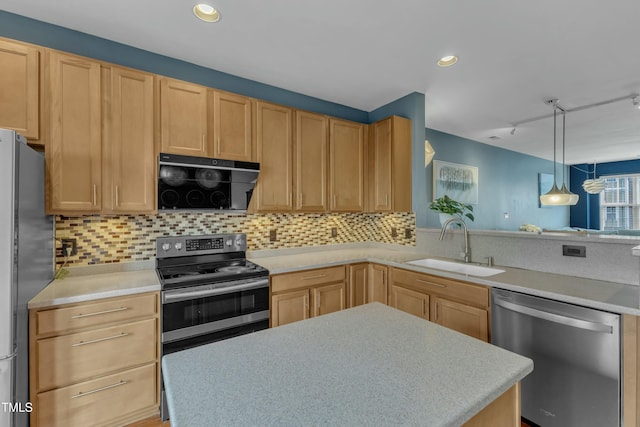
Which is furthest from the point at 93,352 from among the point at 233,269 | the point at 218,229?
the point at 218,229

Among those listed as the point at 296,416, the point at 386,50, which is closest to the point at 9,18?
the point at 386,50

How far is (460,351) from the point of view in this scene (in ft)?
2.93

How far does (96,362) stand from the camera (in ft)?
5.55

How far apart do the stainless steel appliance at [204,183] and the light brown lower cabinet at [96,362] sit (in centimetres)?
75

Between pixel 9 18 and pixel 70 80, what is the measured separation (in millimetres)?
579

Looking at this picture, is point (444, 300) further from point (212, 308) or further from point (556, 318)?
point (212, 308)

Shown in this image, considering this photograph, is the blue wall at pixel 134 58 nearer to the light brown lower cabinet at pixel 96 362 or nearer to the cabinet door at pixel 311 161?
the cabinet door at pixel 311 161

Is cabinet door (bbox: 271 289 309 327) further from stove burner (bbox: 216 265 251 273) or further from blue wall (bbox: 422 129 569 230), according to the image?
blue wall (bbox: 422 129 569 230)

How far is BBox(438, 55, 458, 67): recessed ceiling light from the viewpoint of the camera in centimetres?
236

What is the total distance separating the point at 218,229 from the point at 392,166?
6.03 feet

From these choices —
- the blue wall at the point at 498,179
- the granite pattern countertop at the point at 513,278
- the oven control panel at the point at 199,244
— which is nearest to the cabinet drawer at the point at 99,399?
the oven control panel at the point at 199,244

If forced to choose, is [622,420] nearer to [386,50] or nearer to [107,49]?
[386,50]

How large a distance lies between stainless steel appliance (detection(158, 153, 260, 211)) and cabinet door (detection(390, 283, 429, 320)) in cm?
155

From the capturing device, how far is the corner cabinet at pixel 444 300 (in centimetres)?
202
